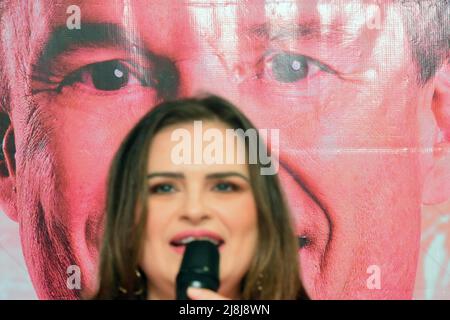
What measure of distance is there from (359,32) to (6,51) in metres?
1.16

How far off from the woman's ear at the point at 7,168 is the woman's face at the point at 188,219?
0.52m

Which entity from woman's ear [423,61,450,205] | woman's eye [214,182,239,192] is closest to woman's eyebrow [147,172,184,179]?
woman's eye [214,182,239,192]

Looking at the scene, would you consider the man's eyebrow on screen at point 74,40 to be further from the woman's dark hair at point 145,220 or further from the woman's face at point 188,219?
the woman's face at point 188,219

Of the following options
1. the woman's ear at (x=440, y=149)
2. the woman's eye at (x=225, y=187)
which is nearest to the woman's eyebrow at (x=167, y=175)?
the woman's eye at (x=225, y=187)

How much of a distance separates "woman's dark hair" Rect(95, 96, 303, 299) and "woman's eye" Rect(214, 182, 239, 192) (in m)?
0.06

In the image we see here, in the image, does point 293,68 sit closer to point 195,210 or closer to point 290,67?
point 290,67

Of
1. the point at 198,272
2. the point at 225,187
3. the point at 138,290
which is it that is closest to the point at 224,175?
the point at 225,187

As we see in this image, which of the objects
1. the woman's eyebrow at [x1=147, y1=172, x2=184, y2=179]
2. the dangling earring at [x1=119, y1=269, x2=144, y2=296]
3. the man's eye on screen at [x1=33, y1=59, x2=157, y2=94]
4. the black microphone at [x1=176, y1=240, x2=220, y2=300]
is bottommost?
the dangling earring at [x1=119, y1=269, x2=144, y2=296]

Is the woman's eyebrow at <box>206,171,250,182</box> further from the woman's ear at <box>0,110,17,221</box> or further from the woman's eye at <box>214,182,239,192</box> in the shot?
the woman's ear at <box>0,110,17,221</box>

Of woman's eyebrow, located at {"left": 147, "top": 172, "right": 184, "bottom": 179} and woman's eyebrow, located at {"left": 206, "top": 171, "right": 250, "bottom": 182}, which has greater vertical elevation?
woman's eyebrow, located at {"left": 147, "top": 172, "right": 184, "bottom": 179}

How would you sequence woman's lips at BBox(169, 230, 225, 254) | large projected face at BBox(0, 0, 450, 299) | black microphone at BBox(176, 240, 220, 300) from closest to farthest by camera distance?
black microphone at BBox(176, 240, 220, 300) < woman's lips at BBox(169, 230, 225, 254) < large projected face at BBox(0, 0, 450, 299)

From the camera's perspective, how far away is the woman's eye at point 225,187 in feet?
Answer: 6.56

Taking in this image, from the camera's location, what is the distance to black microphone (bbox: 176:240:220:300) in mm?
1528
